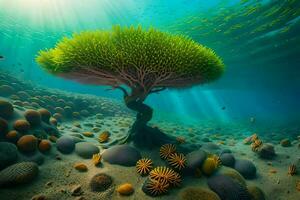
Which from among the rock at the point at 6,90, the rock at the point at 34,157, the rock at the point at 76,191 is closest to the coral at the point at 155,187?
the rock at the point at 76,191

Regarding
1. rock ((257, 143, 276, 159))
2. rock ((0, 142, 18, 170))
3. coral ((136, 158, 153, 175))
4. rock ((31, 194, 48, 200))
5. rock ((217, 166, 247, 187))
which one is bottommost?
rock ((31, 194, 48, 200))

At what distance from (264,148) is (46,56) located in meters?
9.56

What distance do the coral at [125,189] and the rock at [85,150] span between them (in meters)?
2.05

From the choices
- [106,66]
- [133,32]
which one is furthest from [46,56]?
[133,32]

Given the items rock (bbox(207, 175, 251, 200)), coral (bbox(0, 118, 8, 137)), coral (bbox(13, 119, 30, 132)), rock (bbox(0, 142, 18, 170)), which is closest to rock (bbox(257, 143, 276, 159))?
rock (bbox(207, 175, 251, 200))

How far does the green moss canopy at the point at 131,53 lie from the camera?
259 inches

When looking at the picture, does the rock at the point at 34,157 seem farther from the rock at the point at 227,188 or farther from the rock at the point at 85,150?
the rock at the point at 227,188

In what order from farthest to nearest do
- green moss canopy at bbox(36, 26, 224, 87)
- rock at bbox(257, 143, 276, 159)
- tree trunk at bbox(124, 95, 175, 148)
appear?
rock at bbox(257, 143, 276, 159), tree trunk at bbox(124, 95, 175, 148), green moss canopy at bbox(36, 26, 224, 87)

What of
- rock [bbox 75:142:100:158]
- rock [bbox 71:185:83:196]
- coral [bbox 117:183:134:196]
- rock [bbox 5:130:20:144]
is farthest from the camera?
rock [bbox 75:142:100:158]

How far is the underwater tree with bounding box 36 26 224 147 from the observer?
6605 millimetres

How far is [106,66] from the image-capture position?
688cm

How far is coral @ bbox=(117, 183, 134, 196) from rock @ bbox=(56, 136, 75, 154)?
100 inches

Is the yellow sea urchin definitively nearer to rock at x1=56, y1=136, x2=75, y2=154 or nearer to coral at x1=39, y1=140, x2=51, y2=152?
rock at x1=56, y1=136, x2=75, y2=154

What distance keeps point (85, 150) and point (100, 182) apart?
1886 mm
